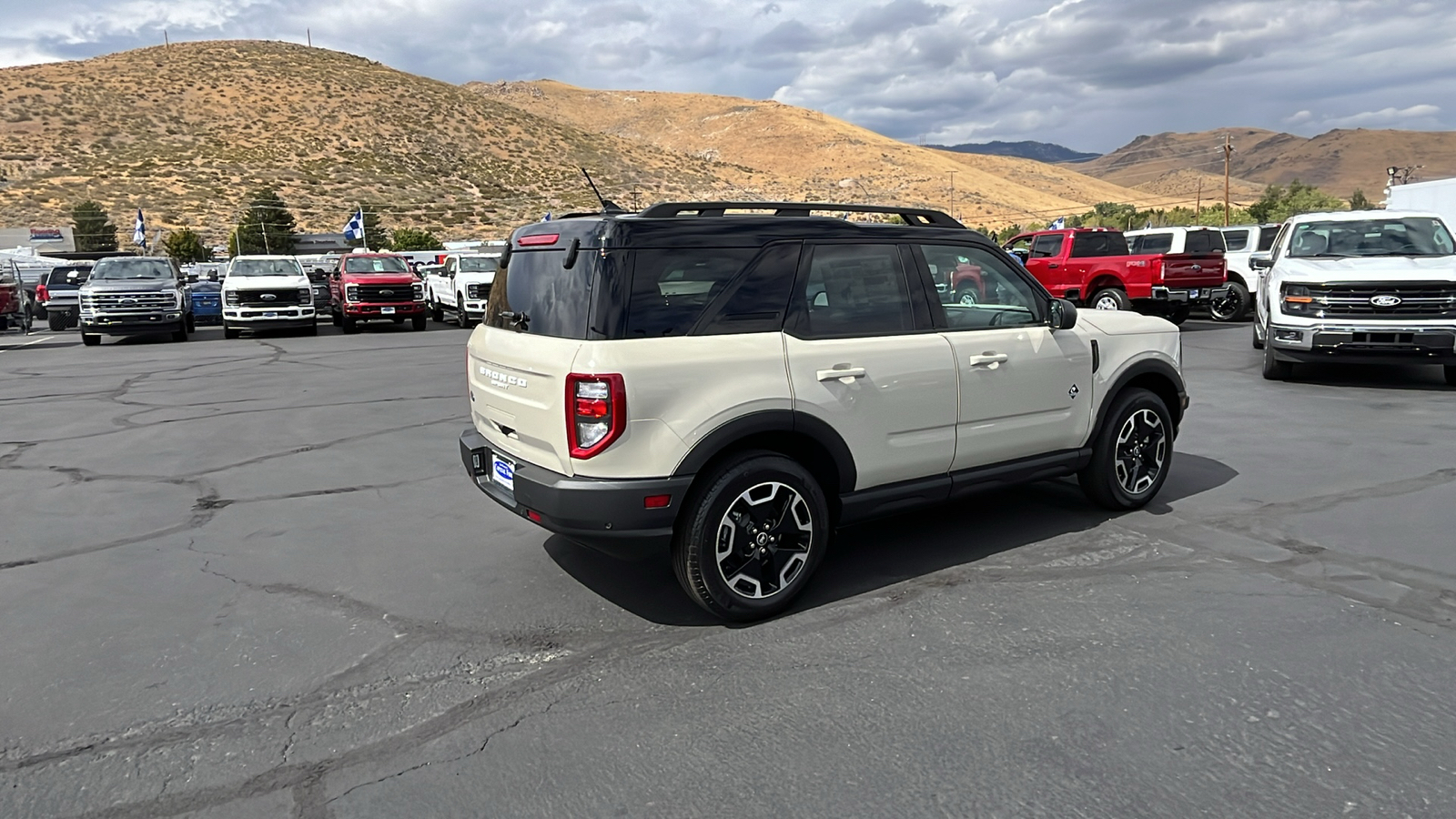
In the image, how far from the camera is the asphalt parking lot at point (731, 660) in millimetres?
3006

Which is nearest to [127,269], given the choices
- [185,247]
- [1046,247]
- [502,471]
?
[1046,247]

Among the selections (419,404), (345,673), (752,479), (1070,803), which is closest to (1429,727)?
(1070,803)

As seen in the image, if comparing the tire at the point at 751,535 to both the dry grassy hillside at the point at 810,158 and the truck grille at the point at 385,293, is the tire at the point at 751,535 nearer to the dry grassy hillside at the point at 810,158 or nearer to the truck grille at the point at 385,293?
the truck grille at the point at 385,293

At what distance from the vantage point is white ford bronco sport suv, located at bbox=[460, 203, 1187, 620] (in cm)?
399

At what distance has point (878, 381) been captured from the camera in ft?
14.9

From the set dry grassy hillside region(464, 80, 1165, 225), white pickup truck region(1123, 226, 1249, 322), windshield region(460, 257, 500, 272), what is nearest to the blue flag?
windshield region(460, 257, 500, 272)

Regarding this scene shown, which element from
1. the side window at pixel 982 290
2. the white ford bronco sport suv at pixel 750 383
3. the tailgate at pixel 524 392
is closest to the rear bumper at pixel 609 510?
the white ford bronco sport suv at pixel 750 383

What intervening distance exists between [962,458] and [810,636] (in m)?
1.41

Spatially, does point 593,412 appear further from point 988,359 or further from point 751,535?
point 988,359

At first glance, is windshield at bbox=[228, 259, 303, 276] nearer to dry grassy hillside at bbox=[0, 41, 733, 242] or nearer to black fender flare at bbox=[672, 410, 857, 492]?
black fender flare at bbox=[672, 410, 857, 492]

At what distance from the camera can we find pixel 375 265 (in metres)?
22.9

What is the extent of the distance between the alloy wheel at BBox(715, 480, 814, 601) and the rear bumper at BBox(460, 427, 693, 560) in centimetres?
29

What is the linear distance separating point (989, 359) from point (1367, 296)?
758cm

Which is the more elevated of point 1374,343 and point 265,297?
point 265,297
